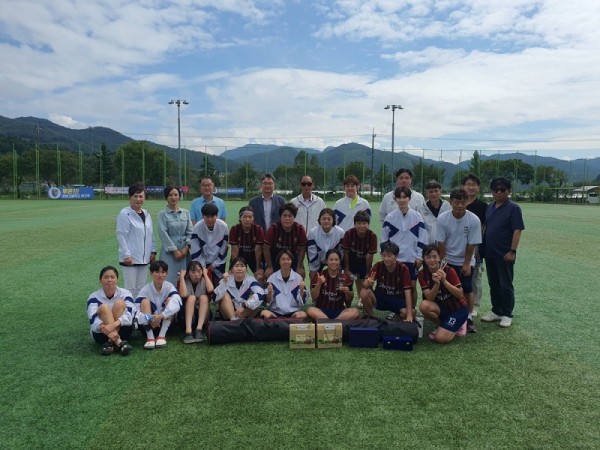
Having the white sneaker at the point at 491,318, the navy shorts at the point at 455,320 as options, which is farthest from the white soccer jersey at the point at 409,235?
the white sneaker at the point at 491,318

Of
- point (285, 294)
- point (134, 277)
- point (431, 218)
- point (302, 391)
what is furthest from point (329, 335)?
point (134, 277)

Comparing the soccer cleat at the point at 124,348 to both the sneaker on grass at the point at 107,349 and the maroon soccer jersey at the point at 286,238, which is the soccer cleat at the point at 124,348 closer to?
the sneaker on grass at the point at 107,349

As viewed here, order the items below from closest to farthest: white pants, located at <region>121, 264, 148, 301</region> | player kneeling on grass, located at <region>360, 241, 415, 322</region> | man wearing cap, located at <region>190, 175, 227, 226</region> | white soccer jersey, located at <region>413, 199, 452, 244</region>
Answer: player kneeling on grass, located at <region>360, 241, 415, 322</region> → white pants, located at <region>121, 264, 148, 301</region> → white soccer jersey, located at <region>413, 199, 452, 244</region> → man wearing cap, located at <region>190, 175, 227, 226</region>

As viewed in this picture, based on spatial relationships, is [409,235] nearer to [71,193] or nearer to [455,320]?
[455,320]

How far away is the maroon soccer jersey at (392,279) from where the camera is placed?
524 centimetres

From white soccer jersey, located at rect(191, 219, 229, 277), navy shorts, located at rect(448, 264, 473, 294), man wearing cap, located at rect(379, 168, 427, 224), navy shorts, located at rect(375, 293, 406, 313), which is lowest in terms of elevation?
navy shorts, located at rect(375, 293, 406, 313)

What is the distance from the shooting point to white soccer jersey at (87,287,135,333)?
452 cm

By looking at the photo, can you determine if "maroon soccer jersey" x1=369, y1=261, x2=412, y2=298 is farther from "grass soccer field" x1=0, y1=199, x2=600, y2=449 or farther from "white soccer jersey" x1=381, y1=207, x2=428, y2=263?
"grass soccer field" x1=0, y1=199, x2=600, y2=449

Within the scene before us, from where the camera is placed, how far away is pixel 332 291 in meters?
5.33

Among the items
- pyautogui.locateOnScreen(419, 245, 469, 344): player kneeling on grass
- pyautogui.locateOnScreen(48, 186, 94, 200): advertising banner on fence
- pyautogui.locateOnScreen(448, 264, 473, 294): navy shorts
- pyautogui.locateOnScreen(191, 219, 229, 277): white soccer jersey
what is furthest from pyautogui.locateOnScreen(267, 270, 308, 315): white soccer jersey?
pyautogui.locateOnScreen(48, 186, 94, 200): advertising banner on fence

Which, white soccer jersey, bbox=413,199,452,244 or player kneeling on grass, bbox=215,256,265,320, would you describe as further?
white soccer jersey, bbox=413,199,452,244

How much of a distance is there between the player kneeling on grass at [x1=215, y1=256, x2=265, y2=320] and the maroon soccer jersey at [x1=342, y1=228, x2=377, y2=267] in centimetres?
128

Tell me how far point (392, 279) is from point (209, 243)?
95.0 inches

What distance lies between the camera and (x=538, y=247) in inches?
477
